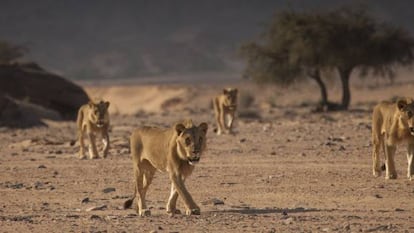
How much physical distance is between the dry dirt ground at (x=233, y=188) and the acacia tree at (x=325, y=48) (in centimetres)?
1578

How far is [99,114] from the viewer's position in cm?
2194

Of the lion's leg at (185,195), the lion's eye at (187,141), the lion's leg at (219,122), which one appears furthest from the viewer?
the lion's leg at (219,122)

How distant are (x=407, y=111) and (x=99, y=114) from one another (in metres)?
7.76

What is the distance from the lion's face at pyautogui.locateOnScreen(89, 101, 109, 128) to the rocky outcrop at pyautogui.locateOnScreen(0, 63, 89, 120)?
52.8ft

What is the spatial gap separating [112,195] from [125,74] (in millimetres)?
120207

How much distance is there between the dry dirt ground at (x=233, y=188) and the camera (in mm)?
12062

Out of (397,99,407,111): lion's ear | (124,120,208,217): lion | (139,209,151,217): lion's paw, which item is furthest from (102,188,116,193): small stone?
(397,99,407,111): lion's ear

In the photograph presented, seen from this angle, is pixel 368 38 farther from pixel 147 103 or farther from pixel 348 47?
pixel 147 103

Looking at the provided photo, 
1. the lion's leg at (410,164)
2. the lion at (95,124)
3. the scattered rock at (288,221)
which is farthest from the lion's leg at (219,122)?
the scattered rock at (288,221)

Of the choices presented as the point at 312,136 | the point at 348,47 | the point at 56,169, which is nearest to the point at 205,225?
the point at 56,169

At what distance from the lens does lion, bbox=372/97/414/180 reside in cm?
1616

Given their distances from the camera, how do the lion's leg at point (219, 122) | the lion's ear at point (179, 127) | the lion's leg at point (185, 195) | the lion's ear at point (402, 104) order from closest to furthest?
the lion's ear at point (179, 127) → the lion's leg at point (185, 195) → the lion's ear at point (402, 104) → the lion's leg at point (219, 122)

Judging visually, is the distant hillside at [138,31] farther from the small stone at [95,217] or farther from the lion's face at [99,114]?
the small stone at [95,217]

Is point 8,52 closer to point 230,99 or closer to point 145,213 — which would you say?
point 230,99
